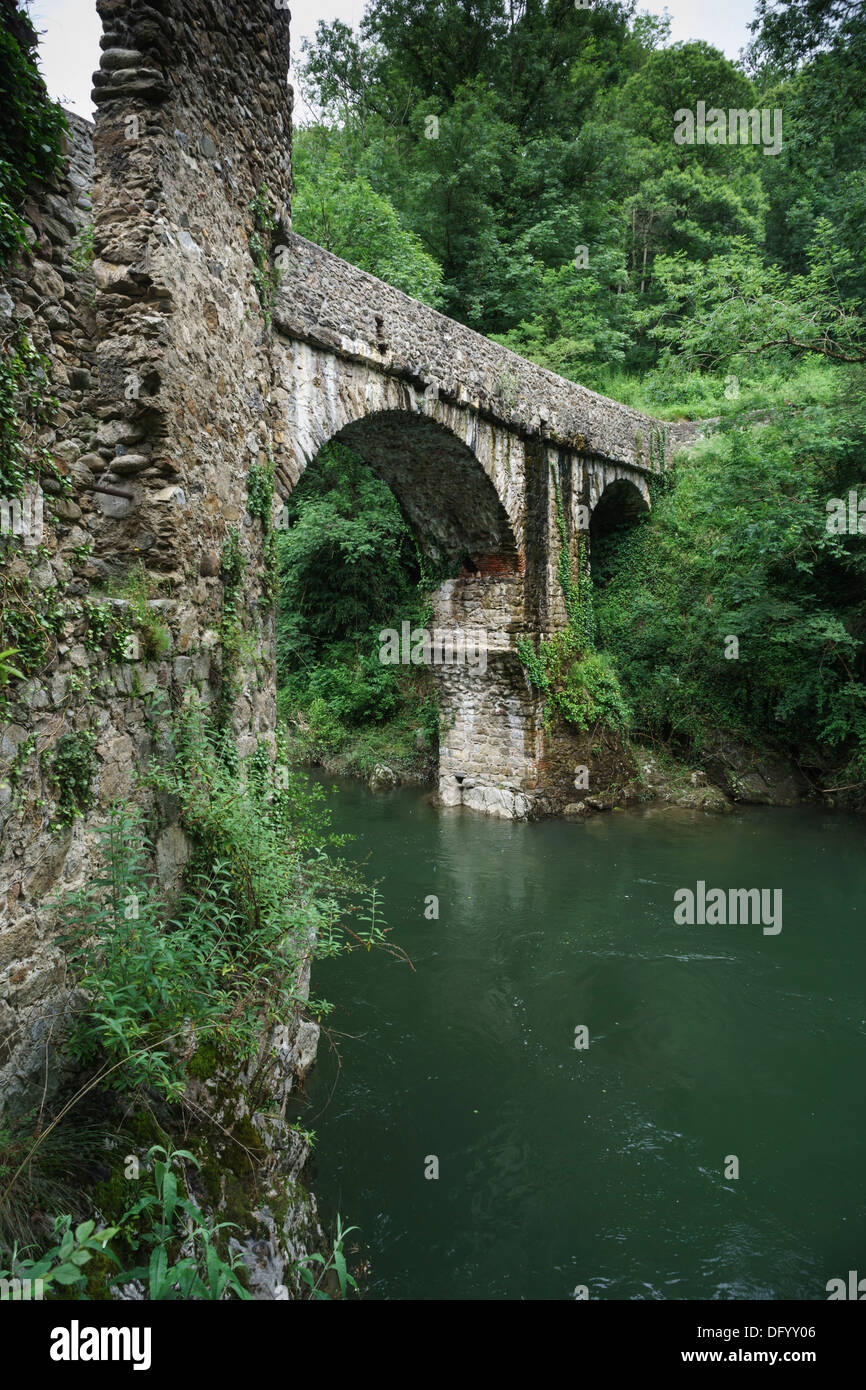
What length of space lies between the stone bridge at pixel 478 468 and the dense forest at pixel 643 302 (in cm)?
132

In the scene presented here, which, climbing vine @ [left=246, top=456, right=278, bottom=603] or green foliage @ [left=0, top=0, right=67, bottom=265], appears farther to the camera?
climbing vine @ [left=246, top=456, right=278, bottom=603]

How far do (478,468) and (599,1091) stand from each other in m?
6.72

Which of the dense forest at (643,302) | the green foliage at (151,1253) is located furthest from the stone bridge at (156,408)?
the dense forest at (643,302)

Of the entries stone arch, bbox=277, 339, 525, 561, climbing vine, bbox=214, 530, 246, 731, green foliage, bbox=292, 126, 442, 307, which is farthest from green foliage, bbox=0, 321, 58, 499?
green foliage, bbox=292, 126, 442, 307

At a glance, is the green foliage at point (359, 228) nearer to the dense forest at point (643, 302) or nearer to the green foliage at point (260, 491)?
the dense forest at point (643, 302)

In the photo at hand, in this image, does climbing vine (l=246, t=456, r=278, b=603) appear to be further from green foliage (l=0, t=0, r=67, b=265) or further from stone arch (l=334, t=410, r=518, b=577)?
stone arch (l=334, t=410, r=518, b=577)

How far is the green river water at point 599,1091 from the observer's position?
333 centimetres

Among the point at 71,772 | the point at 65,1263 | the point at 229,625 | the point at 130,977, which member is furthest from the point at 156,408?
the point at 65,1263

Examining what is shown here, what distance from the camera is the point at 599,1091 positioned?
4527 millimetres

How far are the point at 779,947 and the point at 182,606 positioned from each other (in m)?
5.57

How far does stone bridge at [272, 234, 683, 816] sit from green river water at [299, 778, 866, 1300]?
114 inches

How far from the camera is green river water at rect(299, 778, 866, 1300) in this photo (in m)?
3.33
